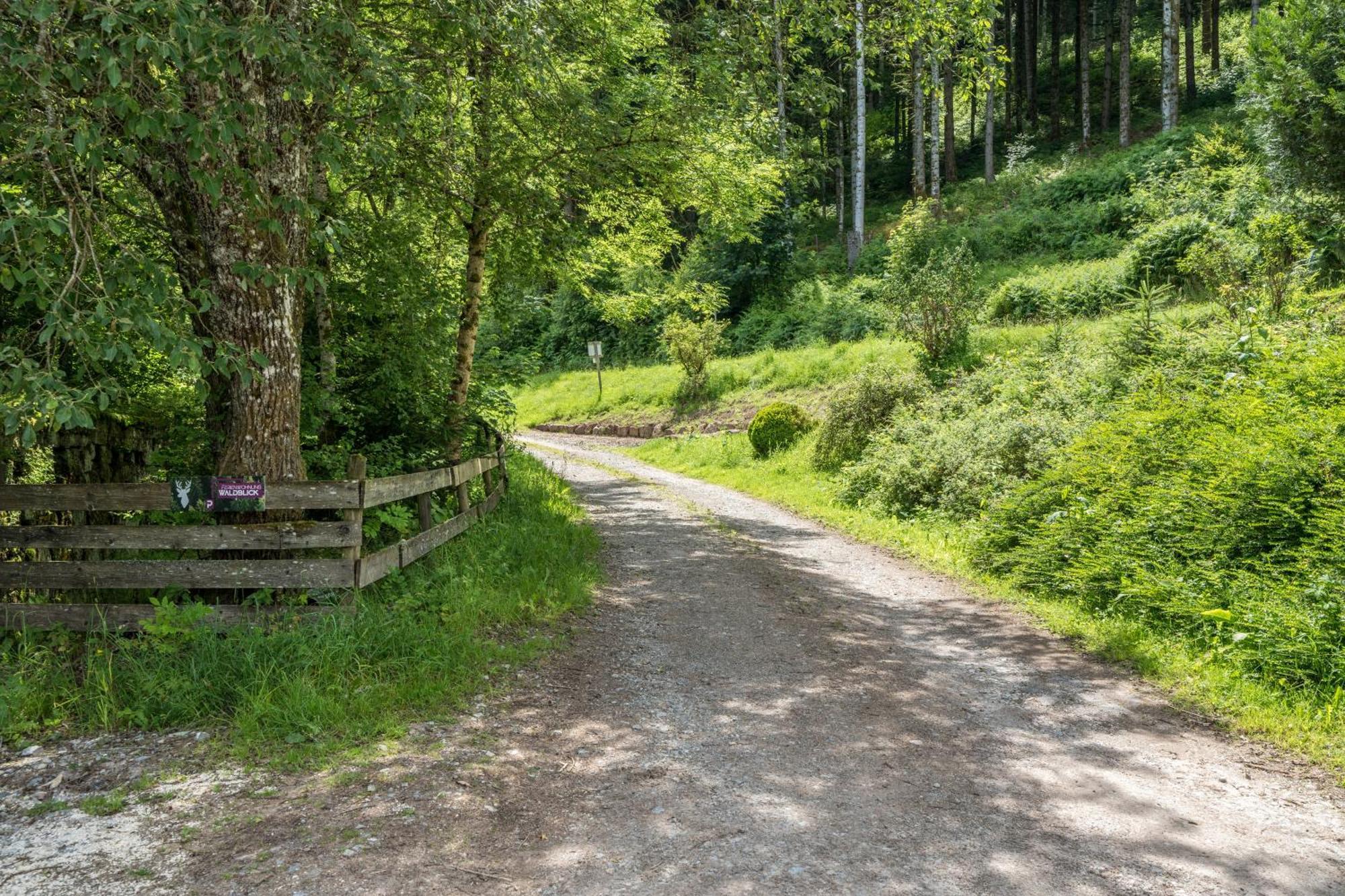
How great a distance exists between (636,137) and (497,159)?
1.63 meters

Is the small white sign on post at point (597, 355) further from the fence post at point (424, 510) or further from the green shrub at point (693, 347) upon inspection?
the fence post at point (424, 510)

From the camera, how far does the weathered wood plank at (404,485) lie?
254 inches

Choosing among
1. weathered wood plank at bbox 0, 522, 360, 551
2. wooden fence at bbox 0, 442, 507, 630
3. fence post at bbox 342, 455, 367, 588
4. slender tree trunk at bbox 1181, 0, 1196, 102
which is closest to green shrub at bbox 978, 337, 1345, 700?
fence post at bbox 342, 455, 367, 588

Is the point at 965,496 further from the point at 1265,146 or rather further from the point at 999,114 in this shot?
the point at 999,114

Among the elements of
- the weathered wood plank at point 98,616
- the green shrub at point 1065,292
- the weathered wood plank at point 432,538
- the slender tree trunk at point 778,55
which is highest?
the slender tree trunk at point 778,55

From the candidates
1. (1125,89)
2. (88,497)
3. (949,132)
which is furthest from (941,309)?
(949,132)

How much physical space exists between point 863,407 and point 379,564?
434 inches

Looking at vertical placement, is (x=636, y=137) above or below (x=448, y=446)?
above

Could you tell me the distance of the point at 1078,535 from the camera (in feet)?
27.2

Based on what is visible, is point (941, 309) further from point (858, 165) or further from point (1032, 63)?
point (1032, 63)

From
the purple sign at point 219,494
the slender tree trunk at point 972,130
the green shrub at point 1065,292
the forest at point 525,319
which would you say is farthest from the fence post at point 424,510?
the slender tree trunk at point 972,130

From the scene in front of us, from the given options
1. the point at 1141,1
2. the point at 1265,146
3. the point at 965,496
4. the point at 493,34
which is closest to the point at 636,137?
the point at 493,34

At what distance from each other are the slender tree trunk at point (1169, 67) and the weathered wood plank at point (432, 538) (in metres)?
28.8

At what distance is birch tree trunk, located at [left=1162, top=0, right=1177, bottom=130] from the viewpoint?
2777 cm
